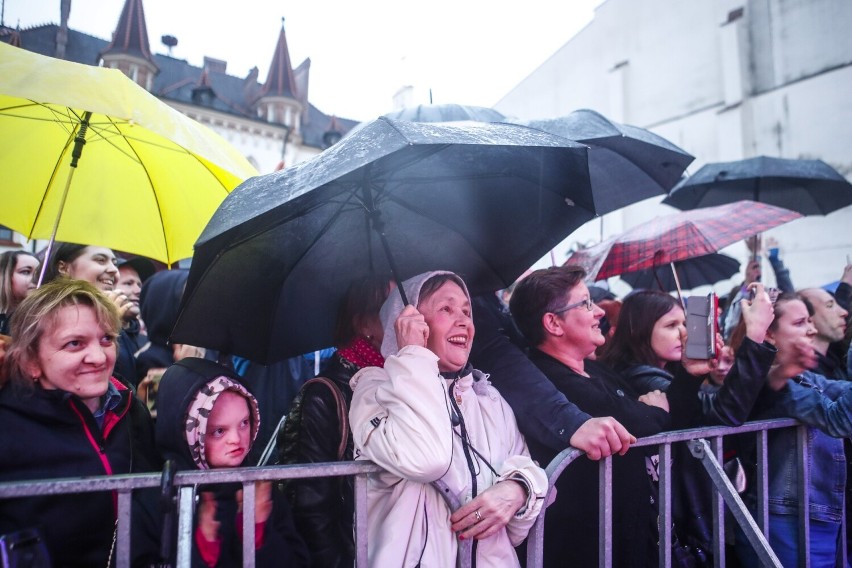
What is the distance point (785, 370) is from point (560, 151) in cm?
168

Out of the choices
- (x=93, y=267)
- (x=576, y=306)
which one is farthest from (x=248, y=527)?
(x=93, y=267)

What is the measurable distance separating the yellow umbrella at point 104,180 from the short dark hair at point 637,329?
2283 millimetres

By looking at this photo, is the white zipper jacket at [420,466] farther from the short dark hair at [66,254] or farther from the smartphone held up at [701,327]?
the short dark hair at [66,254]

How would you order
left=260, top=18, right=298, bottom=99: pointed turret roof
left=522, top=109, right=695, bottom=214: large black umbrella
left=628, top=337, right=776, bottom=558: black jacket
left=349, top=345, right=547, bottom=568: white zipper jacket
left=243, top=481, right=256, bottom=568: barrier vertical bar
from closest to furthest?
left=243, top=481, right=256, bottom=568: barrier vertical bar, left=349, top=345, right=547, bottom=568: white zipper jacket, left=628, top=337, right=776, bottom=558: black jacket, left=522, top=109, right=695, bottom=214: large black umbrella, left=260, top=18, right=298, bottom=99: pointed turret roof

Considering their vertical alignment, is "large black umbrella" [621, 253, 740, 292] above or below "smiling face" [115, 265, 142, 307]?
above

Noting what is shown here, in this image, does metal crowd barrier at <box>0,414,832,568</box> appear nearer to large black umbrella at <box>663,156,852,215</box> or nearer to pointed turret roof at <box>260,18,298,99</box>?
large black umbrella at <box>663,156,852,215</box>

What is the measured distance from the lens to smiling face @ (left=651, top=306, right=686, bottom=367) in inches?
122

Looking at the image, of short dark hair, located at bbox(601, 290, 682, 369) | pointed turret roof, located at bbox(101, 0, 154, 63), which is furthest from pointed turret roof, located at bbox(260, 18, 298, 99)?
short dark hair, located at bbox(601, 290, 682, 369)

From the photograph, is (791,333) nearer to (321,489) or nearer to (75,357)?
(321,489)

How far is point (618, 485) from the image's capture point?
7.43 ft

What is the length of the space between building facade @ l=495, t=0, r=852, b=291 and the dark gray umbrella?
30.9 ft

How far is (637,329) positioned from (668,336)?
0.57ft

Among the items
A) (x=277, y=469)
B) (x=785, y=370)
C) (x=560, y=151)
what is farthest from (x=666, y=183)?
(x=277, y=469)

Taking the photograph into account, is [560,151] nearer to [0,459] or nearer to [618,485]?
[618,485]
